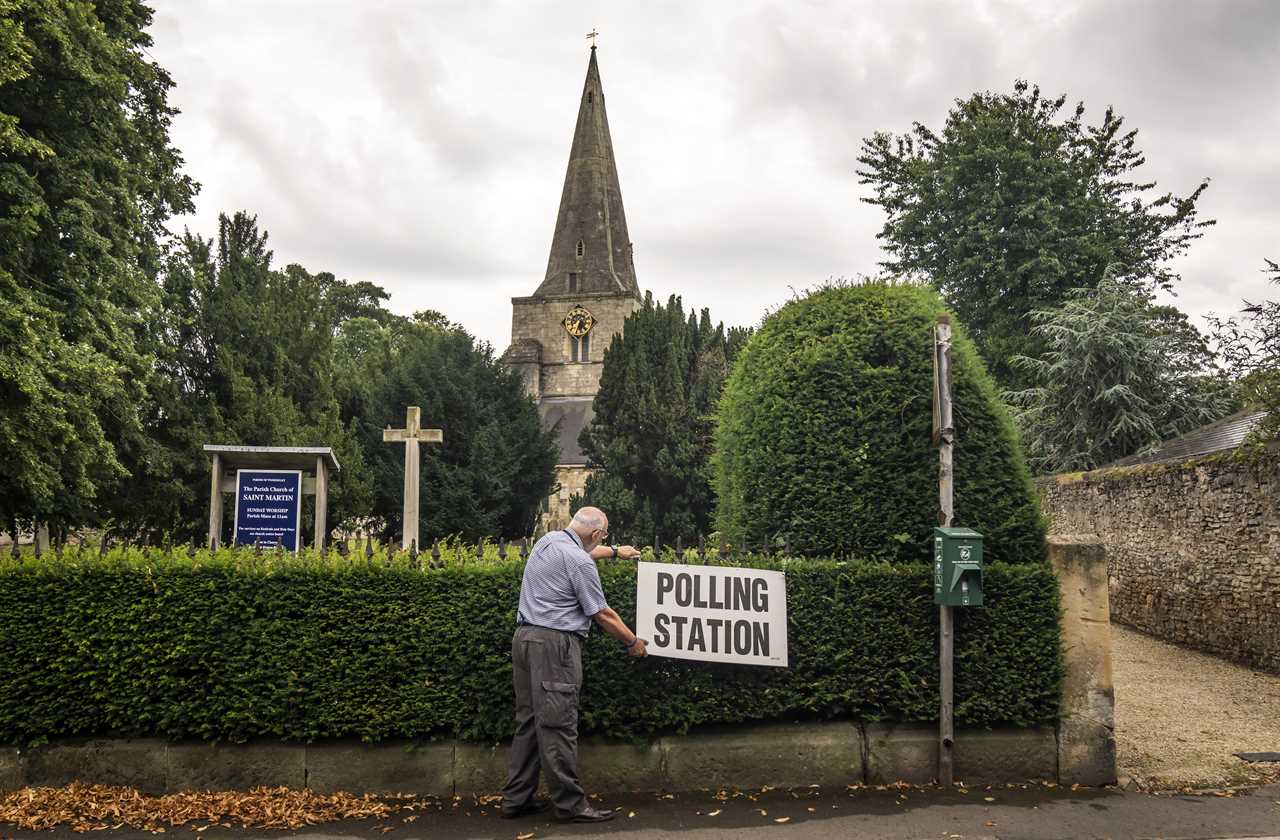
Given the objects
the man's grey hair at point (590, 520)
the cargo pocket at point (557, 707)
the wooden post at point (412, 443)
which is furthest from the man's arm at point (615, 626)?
the wooden post at point (412, 443)

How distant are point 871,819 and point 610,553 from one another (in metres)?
2.23

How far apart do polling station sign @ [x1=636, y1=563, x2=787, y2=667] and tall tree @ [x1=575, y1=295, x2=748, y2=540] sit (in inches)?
842

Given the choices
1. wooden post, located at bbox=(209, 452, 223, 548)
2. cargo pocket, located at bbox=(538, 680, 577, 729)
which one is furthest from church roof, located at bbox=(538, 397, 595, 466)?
cargo pocket, located at bbox=(538, 680, 577, 729)

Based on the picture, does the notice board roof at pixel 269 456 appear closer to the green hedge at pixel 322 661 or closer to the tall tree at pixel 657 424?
the green hedge at pixel 322 661

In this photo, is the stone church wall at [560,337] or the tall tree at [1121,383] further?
the stone church wall at [560,337]

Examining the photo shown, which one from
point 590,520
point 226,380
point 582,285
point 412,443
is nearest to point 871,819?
point 590,520

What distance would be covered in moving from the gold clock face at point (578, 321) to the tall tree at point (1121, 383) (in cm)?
3496

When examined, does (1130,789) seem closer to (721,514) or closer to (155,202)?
(721,514)

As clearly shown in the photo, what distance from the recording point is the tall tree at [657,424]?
1166 inches

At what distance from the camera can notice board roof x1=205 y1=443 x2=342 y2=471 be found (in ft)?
40.5

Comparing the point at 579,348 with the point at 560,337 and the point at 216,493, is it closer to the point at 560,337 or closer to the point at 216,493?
the point at 560,337

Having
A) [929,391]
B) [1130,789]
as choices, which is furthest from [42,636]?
[1130,789]

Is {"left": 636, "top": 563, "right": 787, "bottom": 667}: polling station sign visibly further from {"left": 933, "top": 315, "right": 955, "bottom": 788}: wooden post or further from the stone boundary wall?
the stone boundary wall

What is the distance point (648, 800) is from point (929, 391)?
11.3 feet
